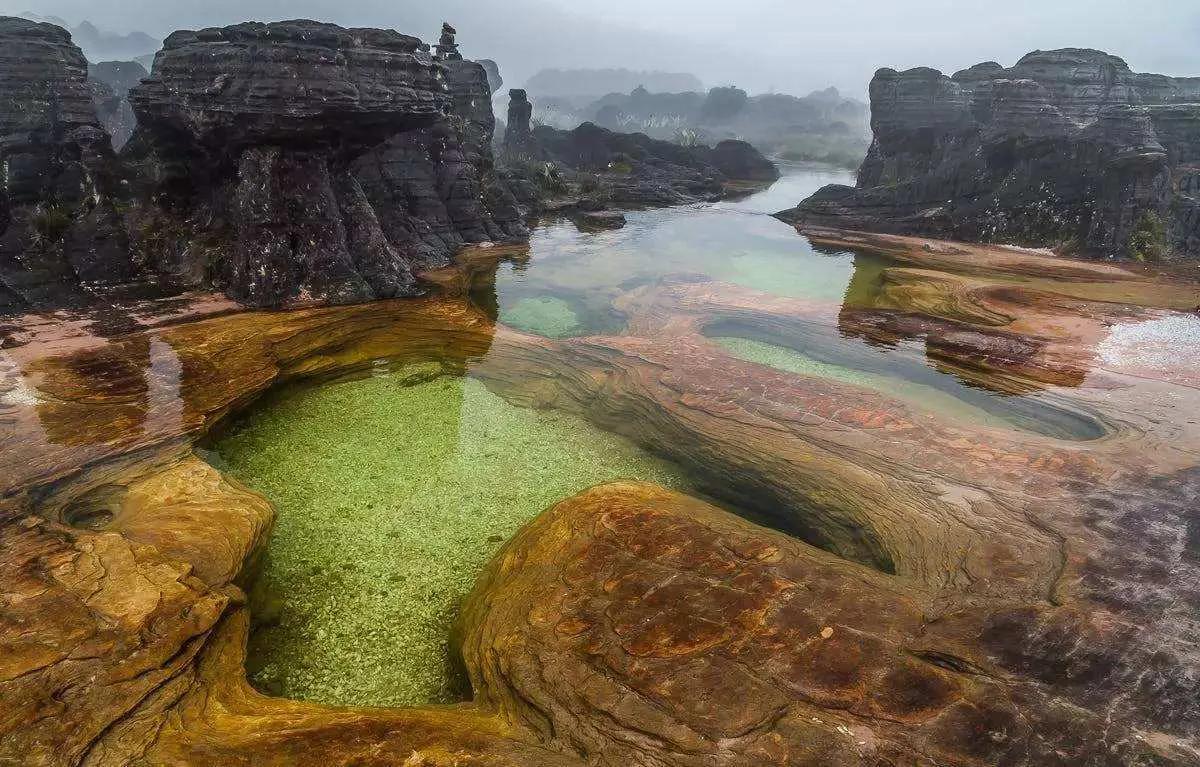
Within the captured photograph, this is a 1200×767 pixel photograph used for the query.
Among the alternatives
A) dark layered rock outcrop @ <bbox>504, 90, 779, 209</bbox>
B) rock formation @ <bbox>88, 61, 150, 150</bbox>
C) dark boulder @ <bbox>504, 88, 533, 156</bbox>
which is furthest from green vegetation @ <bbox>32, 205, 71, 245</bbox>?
dark boulder @ <bbox>504, 88, 533, 156</bbox>

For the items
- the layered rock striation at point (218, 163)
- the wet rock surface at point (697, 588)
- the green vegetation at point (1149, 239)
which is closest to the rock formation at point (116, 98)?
the layered rock striation at point (218, 163)

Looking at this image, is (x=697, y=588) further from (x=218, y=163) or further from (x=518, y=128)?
(x=518, y=128)

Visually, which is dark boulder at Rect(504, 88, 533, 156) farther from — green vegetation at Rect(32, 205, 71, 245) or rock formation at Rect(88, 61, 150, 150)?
green vegetation at Rect(32, 205, 71, 245)

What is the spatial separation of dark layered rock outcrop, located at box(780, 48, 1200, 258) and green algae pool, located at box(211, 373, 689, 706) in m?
18.8

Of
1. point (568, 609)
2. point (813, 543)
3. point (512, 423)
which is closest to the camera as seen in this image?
point (568, 609)

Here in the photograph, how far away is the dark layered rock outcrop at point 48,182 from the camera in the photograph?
10.5 meters

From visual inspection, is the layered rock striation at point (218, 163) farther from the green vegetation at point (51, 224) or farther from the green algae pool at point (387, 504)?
the green algae pool at point (387, 504)

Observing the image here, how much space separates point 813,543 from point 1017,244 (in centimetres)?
1877

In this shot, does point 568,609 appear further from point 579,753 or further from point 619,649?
point 579,753

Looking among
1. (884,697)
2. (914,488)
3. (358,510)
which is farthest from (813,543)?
(358,510)

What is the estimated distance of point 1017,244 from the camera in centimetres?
1973

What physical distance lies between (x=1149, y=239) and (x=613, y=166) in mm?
26844

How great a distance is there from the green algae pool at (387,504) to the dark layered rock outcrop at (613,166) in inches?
739

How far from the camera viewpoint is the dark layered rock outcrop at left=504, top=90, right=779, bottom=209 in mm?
29391
